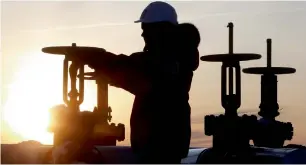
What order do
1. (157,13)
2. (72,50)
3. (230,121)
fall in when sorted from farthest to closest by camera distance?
(230,121), (72,50), (157,13)

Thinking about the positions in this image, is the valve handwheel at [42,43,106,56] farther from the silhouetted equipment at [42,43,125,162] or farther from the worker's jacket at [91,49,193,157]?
the worker's jacket at [91,49,193,157]

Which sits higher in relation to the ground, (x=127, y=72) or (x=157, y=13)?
(x=157, y=13)

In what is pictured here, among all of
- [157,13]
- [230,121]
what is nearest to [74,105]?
[157,13]

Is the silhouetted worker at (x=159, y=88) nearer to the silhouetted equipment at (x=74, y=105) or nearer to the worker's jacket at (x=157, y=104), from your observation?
the worker's jacket at (x=157, y=104)

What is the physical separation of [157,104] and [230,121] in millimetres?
4891

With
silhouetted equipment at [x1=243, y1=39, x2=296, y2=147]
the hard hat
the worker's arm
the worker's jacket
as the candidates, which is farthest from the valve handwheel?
silhouetted equipment at [x1=243, y1=39, x2=296, y2=147]

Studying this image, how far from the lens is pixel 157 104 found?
6664 millimetres

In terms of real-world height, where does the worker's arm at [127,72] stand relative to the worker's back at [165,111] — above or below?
above

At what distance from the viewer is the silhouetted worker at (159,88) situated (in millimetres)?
6586

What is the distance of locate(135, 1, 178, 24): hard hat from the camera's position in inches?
261

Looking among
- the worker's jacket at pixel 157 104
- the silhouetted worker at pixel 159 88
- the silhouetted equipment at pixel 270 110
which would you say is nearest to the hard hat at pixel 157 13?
the silhouetted worker at pixel 159 88

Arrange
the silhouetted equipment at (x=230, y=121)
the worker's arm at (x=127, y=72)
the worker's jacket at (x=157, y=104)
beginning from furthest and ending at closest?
the silhouetted equipment at (x=230, y=121) < the worker's jacket at (x=157, y=104) < the worker's arm at (x=127, y=72)

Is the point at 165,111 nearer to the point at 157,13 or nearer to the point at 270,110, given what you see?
the point at 157,13

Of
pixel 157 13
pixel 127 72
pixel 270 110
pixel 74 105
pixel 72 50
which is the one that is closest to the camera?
pixel 127 72
